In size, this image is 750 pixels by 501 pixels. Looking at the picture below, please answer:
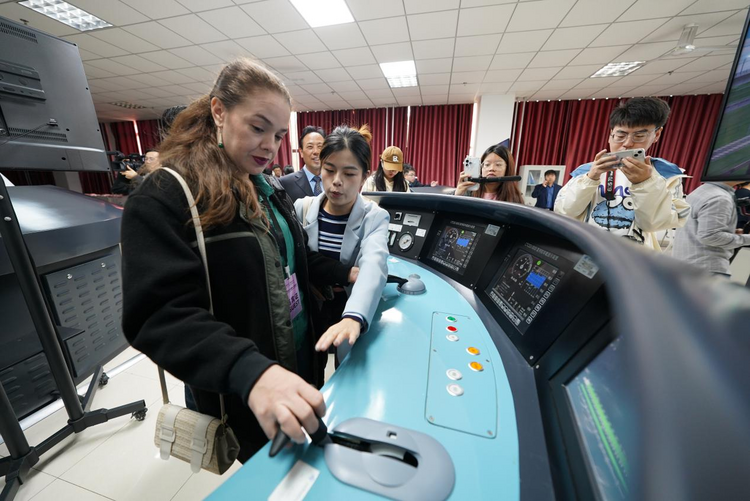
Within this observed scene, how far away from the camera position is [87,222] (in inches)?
59.6

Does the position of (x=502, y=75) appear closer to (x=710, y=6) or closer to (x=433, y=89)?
(x=433, y=89)

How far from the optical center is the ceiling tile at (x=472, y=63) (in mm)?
3875

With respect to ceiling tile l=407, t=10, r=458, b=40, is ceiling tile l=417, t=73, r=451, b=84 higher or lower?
lower

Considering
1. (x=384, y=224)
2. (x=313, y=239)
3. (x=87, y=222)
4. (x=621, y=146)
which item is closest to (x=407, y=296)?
(x=384, y=224)

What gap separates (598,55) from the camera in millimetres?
3740

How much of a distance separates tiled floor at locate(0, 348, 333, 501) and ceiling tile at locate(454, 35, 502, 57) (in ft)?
14.6

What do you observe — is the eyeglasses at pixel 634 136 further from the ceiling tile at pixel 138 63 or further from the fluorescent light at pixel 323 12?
the ceiling tile at pixel 138 63

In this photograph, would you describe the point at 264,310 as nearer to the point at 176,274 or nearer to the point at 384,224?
the point at 176,274

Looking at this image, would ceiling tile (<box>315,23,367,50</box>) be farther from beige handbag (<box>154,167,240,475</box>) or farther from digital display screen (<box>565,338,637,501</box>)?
digital display screen (<box>565,338,637,501</box>)

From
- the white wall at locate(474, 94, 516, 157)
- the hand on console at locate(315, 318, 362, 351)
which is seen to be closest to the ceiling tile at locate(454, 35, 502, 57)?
the white wall at locate(474, 94, 516, 157)

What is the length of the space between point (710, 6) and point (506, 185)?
337 centimetres

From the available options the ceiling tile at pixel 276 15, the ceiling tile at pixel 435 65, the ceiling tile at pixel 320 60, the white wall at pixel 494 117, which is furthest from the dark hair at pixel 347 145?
the white wall at pixel 494 117

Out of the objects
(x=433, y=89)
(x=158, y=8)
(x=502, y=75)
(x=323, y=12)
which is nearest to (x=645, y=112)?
(x=323, y=12)

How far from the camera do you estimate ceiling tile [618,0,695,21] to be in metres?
2.70
